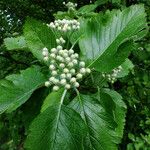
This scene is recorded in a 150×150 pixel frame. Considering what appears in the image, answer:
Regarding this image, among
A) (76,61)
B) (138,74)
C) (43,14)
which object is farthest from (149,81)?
(76,61)

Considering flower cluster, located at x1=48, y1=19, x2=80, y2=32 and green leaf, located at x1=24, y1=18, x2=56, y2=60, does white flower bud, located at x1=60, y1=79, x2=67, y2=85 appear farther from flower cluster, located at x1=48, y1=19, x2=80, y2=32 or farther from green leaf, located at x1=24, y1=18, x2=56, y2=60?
flower cluster, located at x1=48, y1=19, x2=80, y2=32

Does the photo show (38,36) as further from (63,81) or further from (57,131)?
(57,131)

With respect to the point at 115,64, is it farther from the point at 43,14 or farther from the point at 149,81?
the point at 43,14

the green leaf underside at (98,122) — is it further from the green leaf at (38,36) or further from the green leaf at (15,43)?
the green leaf at (15,43)

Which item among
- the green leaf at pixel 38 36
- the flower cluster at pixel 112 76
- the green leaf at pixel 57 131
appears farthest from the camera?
the flower cluster at pixel 112 76

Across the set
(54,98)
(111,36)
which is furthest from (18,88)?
(111,36)

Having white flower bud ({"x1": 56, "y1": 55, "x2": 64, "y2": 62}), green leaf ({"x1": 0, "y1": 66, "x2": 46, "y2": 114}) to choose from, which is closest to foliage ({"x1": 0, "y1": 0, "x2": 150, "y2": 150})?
green leaf ({"x1": 0, "y1": 66, "x2": 46, "y2": 114})

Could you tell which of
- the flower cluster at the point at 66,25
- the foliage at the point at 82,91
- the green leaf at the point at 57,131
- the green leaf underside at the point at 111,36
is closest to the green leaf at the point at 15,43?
the foliage at the point at 82,91
